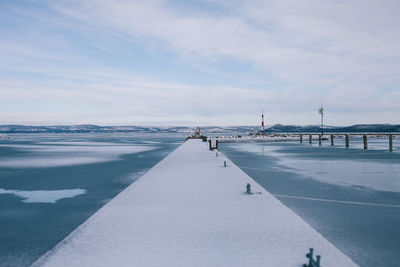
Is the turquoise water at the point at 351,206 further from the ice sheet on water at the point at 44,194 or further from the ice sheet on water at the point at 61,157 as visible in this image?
the ice sheet on water at the point at 61,157

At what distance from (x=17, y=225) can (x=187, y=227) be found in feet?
14.7

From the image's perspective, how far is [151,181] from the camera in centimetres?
1444

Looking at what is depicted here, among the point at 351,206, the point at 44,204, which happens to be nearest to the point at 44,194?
the point at 44,204

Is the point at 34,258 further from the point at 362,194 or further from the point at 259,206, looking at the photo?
the point at 362,194

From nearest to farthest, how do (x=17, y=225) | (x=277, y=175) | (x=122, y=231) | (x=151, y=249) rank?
(x=151, y=249), (x=122, y=231), (x=17, y=225), (x=277, y=175)

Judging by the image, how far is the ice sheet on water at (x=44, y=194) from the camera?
38.7 ft

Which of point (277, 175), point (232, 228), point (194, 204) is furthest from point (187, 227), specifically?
point (277, 175)

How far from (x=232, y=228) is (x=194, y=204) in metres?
2.53

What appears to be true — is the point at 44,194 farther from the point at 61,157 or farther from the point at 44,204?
the point at 61,157

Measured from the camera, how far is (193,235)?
699cm

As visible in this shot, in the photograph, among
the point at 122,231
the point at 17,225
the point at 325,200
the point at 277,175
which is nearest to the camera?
the point at 122,231

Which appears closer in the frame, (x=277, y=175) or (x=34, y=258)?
(x=34, y=258)

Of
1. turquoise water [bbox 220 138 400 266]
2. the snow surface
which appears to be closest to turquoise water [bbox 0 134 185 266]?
the snow surface

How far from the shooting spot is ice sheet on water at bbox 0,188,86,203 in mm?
11797
